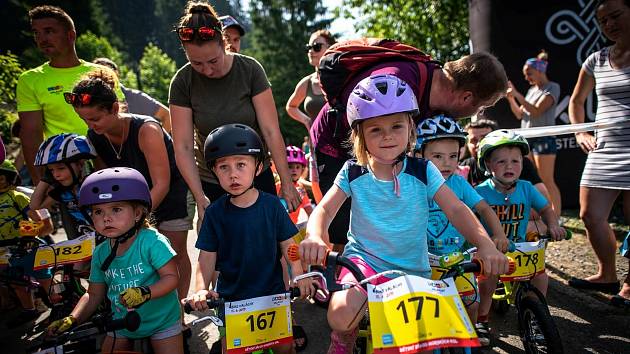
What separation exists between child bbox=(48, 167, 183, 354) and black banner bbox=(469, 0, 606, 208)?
6621 mm

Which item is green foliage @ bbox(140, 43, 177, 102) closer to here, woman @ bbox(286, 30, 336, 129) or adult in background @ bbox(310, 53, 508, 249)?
woman @ bbox(286, 30, 336, 129)

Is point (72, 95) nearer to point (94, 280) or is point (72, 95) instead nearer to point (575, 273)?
point (94, 280)

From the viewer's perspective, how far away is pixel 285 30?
39.2 metres

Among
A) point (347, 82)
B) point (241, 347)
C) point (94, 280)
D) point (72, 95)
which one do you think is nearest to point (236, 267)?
point (241, 347)

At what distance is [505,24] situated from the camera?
7391 millimetres

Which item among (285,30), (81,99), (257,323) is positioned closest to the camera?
(257,323)

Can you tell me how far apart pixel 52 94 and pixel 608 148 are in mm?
5331

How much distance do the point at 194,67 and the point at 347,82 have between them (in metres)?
1.22

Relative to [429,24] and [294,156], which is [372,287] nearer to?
[294,156]

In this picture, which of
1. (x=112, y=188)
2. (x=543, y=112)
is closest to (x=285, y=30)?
(x=543, y=112)

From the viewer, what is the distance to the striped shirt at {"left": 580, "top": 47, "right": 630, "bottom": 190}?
3.94 m

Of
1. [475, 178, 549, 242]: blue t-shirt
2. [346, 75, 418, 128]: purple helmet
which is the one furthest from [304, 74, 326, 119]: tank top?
[346, 75, 418, 128]: purple helmet

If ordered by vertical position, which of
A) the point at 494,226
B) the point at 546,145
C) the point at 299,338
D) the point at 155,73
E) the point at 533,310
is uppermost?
the point at 155,73

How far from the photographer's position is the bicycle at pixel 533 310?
277cm
